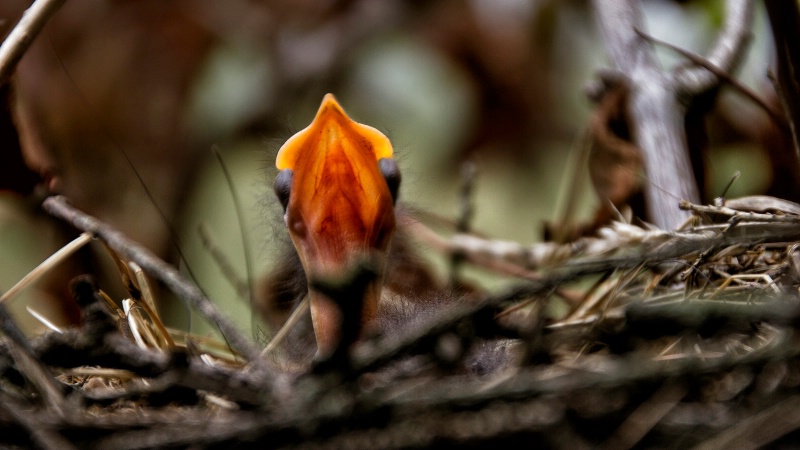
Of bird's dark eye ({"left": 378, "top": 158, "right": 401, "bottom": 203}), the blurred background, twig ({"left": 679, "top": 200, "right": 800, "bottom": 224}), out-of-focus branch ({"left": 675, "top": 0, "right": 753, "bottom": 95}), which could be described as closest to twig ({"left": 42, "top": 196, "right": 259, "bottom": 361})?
bird's dark eye ({"left": 378, "top": 158, "right": 401, "bottom": 203})

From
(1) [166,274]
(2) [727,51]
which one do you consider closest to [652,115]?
(2) [727,51]

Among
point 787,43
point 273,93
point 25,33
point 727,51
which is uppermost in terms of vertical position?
point 25,33

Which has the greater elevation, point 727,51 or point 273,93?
point 273,93

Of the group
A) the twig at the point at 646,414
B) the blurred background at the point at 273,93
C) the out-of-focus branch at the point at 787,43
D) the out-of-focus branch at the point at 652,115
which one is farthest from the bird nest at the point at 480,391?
the blurred background at the point at 273,93

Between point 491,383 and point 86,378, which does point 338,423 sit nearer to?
point 491,383

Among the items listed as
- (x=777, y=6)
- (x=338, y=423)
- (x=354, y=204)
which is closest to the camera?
(x=338, y=423)

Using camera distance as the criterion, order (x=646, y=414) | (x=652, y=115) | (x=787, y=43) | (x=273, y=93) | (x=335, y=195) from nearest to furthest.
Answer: (x=646, y=414) < (x=787, y=43) < (x=335, y=195) < (x=652, y=115) < (x=273, y=93)

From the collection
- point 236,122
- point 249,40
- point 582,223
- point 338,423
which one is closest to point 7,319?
point 338,423

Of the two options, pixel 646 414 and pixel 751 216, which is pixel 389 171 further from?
pixel 646 414
